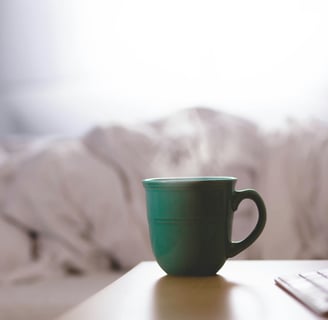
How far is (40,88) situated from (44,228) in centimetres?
58

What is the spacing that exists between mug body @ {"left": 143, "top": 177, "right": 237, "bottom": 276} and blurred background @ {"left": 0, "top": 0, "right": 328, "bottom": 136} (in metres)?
1.21

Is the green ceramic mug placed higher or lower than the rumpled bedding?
higher

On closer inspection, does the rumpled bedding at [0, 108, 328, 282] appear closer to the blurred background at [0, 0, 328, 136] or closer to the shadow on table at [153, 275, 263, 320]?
the blurred background at [0, 0, 328, 136]

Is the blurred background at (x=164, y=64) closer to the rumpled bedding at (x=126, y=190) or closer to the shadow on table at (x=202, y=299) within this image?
the rumpled bedding at (x=126, y=190)

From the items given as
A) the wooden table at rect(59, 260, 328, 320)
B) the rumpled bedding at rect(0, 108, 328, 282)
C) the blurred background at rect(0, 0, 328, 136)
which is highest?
the blurred background at rect(0, 0, 328, 136)

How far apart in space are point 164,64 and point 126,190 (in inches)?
19.1

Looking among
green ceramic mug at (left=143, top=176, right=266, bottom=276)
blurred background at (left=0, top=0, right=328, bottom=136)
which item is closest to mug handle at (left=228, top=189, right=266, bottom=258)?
green ceramic mug at (left=143, top=176, right=266, bottom=276)

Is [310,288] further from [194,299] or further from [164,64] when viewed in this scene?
[164,64]

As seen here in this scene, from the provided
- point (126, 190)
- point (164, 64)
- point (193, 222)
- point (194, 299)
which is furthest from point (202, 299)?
point (164, 64)

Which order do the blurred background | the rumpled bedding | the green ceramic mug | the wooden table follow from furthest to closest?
the blurred background
the rumpled bedding
the green ceramic mug
the wooden table

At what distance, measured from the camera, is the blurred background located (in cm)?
181

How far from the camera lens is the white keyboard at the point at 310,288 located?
0.42 m

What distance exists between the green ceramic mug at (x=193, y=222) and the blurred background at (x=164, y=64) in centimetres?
121

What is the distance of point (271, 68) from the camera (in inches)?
71.6
